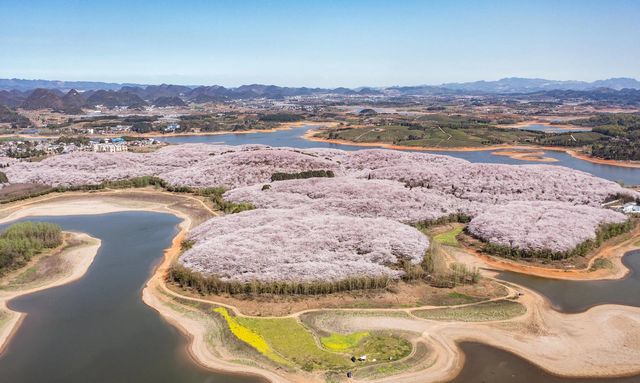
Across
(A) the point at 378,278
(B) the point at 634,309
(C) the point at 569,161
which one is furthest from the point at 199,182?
(C) the point at 569,161

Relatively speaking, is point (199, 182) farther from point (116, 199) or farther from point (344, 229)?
point (344, 229)

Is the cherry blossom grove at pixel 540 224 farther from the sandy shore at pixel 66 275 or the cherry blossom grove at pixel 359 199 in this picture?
the sandy shore at pixel 66 275

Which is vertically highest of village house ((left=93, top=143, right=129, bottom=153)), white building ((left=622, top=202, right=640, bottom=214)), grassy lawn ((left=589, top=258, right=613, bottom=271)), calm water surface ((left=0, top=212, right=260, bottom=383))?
village house ((left=93, top=143, right=129, bottom=153))

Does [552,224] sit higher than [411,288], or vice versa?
[552,224]

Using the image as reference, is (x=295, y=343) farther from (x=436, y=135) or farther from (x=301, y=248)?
(x=436, y=135)

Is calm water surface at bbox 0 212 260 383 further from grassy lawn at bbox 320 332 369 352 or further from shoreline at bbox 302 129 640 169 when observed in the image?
shoreline at bbox 302 129 640 169

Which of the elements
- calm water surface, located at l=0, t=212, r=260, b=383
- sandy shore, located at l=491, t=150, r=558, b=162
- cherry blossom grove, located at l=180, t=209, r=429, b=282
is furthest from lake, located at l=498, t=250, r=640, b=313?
sandy shore, located at l=491, t=150, r=558, b=162

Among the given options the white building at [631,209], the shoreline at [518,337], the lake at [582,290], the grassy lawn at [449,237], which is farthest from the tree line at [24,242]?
the white building at [631,209]
